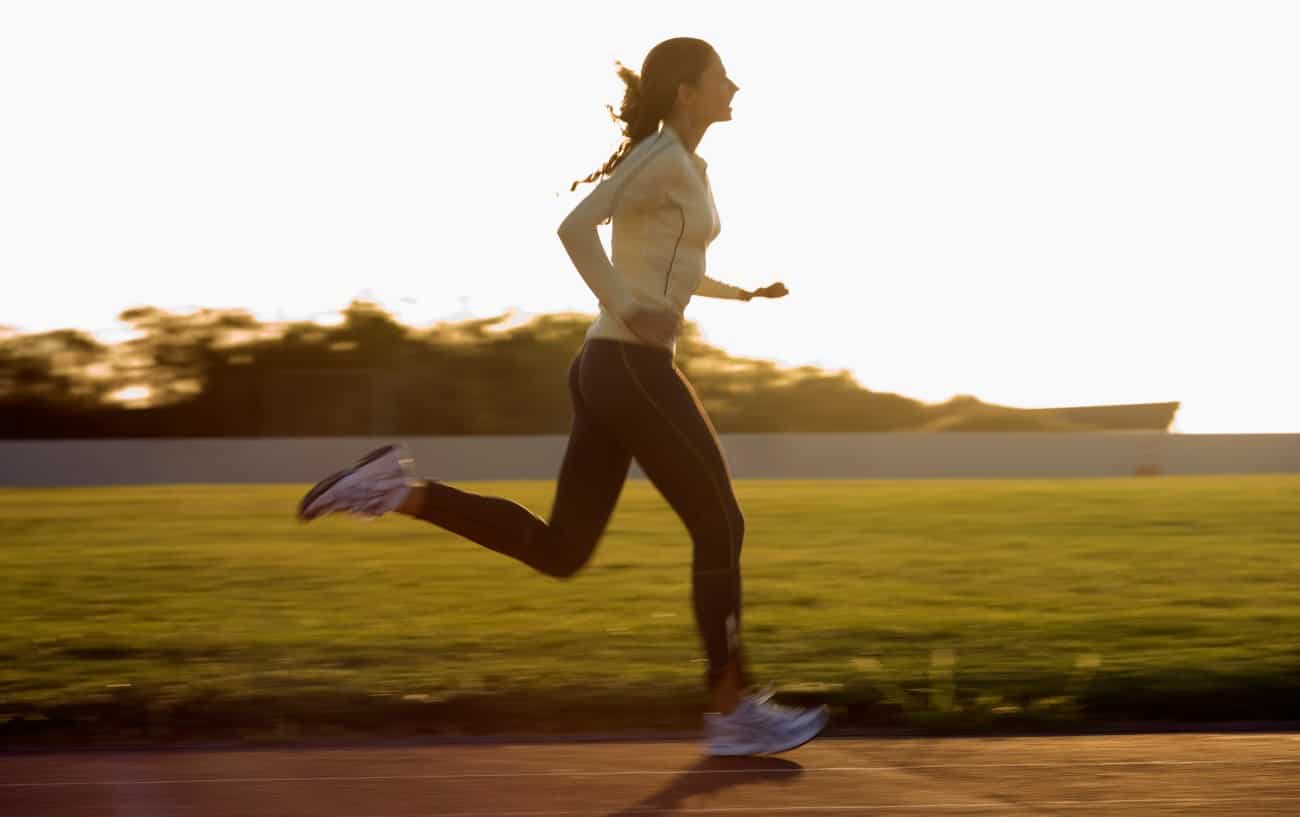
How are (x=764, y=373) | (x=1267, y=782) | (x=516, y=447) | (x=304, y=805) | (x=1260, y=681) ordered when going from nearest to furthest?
(x=304, y=805) → (x=1267, y=782) → (x=1260, y=681) → (x=516, y=447) → (x=764, y=373)

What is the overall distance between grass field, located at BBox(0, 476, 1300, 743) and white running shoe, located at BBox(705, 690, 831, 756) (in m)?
0.68

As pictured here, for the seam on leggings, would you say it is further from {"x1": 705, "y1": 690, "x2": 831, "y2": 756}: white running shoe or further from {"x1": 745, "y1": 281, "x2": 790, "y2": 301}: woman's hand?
{"x1": 745, "y1": 281, "x2": 790, "y2": 301}: woman's hand

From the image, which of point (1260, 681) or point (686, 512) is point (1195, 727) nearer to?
point (1260, 681)

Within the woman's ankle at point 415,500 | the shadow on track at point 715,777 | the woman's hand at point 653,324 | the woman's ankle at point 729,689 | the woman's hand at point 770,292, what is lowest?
the shadow on track at point 715,777

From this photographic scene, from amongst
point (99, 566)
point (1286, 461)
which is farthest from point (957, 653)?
point (1286, 461)

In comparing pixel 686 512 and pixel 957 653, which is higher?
pixel 686 512

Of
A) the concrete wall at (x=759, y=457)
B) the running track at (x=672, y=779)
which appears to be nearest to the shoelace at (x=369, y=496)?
the running track at (x=672, y=779)

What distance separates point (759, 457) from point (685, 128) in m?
23.5

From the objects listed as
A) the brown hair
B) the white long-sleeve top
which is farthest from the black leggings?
the brown hair

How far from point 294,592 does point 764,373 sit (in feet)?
75.3

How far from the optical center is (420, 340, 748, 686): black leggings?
14.0 ft

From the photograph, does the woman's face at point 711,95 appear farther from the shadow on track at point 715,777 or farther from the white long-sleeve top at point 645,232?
the shadow on track at point 715,777

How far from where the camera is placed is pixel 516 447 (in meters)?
27.0

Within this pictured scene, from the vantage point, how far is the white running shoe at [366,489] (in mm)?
4348
